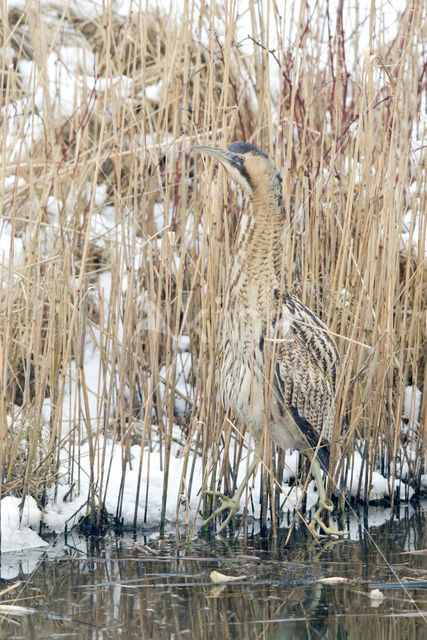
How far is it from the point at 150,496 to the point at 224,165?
56.1 inches

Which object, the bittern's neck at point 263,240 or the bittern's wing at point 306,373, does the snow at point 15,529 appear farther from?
the bittern's neck at point 263,240

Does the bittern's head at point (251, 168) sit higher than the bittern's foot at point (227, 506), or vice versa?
the bittern's head at point (251, 168)

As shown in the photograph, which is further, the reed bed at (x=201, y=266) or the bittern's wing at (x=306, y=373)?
the bittern's wing at (x=306, y=373)

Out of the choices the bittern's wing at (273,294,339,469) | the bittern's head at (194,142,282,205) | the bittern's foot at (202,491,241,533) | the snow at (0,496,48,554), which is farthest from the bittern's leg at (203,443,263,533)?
the bittern's head at (194,142,282,205)

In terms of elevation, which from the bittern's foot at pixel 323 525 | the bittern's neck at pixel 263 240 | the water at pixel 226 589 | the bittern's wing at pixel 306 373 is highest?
the bittern's neck at pixel 263 240

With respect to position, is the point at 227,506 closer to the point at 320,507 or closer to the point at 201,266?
the point at 320,507

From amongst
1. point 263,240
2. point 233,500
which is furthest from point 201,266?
point 233,500

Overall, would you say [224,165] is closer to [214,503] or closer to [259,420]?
[259,420]

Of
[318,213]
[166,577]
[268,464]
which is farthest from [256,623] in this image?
[318,213]

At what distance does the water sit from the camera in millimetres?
2729

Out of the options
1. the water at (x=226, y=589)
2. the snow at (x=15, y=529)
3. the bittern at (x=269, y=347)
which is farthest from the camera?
the bittern at (x=269, y=347)

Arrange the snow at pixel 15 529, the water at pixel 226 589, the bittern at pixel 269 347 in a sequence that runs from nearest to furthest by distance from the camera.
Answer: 1. the water at pixel 226 589
2. the snow at pixel 15 529
3. the bittern at pixel 269 347

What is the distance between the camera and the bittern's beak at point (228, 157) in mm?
3469

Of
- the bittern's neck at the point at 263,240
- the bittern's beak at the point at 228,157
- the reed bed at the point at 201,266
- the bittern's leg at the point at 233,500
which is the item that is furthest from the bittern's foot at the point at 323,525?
the bittern's beak at the point at 228,157
